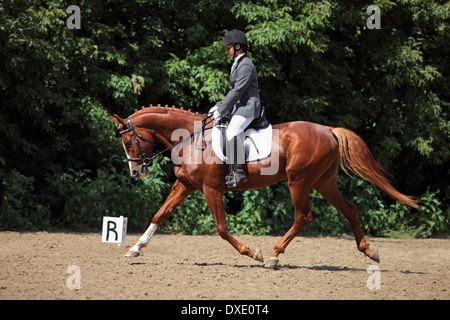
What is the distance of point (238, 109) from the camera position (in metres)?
6.89

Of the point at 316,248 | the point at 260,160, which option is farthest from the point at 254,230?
the point at 260,160

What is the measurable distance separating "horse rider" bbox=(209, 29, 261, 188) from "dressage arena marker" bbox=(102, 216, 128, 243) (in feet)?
5.52

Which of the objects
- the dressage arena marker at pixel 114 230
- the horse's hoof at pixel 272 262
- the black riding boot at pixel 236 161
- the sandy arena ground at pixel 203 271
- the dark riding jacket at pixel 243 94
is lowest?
the sandy arena ground at pixel 203 271

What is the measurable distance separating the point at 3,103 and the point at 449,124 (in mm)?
8684

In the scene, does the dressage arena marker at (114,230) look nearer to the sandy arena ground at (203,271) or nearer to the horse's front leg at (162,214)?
the sandy arena ground at (203,271)

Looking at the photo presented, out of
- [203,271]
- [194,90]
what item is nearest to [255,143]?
[203,271]

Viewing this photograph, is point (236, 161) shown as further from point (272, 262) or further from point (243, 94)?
point (272, 262)

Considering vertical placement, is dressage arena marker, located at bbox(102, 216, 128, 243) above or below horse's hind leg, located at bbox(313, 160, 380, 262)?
below

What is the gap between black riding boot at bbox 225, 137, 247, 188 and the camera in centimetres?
680

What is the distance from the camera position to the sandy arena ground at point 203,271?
536cm

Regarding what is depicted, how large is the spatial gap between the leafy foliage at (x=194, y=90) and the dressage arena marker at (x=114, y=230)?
283 centimetres

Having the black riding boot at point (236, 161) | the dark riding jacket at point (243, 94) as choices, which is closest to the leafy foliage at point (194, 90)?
the dark riding jacket at point (243, 94)

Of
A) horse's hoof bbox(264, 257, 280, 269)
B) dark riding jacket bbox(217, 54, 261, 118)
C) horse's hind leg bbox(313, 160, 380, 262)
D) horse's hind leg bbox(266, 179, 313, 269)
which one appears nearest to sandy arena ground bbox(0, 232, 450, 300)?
horse's hoof bbox(264, 257, 280, 269)

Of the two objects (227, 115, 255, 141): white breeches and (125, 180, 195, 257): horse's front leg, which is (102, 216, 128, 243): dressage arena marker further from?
(227, 115, 255, 141): white breeches
